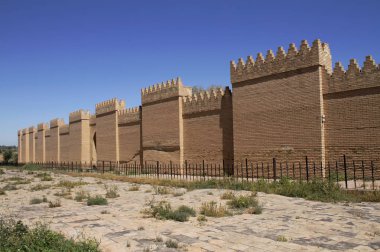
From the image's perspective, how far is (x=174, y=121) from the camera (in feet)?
76.1

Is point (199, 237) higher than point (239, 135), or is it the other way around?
point (239, 135)

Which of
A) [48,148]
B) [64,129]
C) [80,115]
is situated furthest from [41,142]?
[80,115]

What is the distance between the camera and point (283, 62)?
655 inches

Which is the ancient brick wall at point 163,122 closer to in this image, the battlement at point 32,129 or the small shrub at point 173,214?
the small shrub at point 173,214

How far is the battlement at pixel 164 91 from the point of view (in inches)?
906

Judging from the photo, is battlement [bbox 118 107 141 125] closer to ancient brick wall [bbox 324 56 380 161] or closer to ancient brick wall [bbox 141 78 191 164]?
ancient brick wall [bbox 141 78 191 164]

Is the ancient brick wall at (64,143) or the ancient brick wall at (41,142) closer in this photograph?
the ancient brick wall at (64,143)

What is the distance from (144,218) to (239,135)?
10.6 m

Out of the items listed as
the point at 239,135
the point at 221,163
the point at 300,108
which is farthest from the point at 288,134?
the point at 221,163

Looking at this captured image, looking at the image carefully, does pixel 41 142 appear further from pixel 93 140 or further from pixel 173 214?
pixel 173 214

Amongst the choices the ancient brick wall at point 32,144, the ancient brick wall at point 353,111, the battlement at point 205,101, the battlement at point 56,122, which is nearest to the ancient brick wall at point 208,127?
the battlement at point 205,101

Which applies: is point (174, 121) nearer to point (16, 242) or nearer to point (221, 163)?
point (221, 163)

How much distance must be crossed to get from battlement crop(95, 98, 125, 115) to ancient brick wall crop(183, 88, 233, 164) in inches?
360

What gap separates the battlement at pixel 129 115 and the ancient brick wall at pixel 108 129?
65cm
